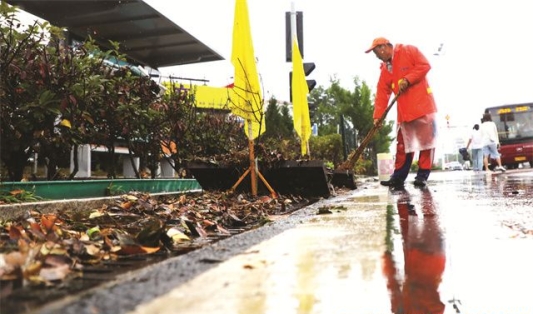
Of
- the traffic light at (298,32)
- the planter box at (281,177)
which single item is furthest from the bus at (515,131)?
the planter box at (281,177)

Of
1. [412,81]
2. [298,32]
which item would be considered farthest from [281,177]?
[298,32]

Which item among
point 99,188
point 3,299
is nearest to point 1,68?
point 99,188

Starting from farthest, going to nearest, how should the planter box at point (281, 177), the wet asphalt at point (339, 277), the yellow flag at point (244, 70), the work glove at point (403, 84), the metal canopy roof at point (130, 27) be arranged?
the metal canopy roof at point (130, 27) < the work glove at point (403, 84) < the planter box at point (281, 177) < the yellow flag at point (244, 70) < the wet asphalt at point (339, 277)

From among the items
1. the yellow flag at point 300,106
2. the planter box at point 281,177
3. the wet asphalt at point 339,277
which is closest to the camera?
the wet asphalt at point 339,277

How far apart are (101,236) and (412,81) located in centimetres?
523

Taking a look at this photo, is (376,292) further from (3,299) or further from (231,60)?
(231,60)

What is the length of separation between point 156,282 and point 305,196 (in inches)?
161

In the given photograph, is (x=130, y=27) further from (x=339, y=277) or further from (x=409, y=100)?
(x=339, y=277)

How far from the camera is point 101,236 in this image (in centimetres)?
209

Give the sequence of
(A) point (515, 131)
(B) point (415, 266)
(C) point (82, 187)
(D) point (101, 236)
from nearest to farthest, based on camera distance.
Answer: (B) point (415, 266) < (D) point (101, 236) < (C) point (82, 187) < (A) point (515, 131)

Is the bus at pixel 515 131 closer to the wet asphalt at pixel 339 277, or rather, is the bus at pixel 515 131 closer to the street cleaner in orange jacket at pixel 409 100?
the street cleaner in orange jacket at pixel 409 100

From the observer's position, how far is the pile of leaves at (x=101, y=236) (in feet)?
4.57

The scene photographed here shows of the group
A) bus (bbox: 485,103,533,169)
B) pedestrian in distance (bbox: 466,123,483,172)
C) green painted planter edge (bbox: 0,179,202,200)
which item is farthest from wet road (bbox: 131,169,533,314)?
bus (bbox: 485,103,533,169)

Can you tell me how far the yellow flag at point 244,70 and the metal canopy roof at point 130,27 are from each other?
2.91 meters
